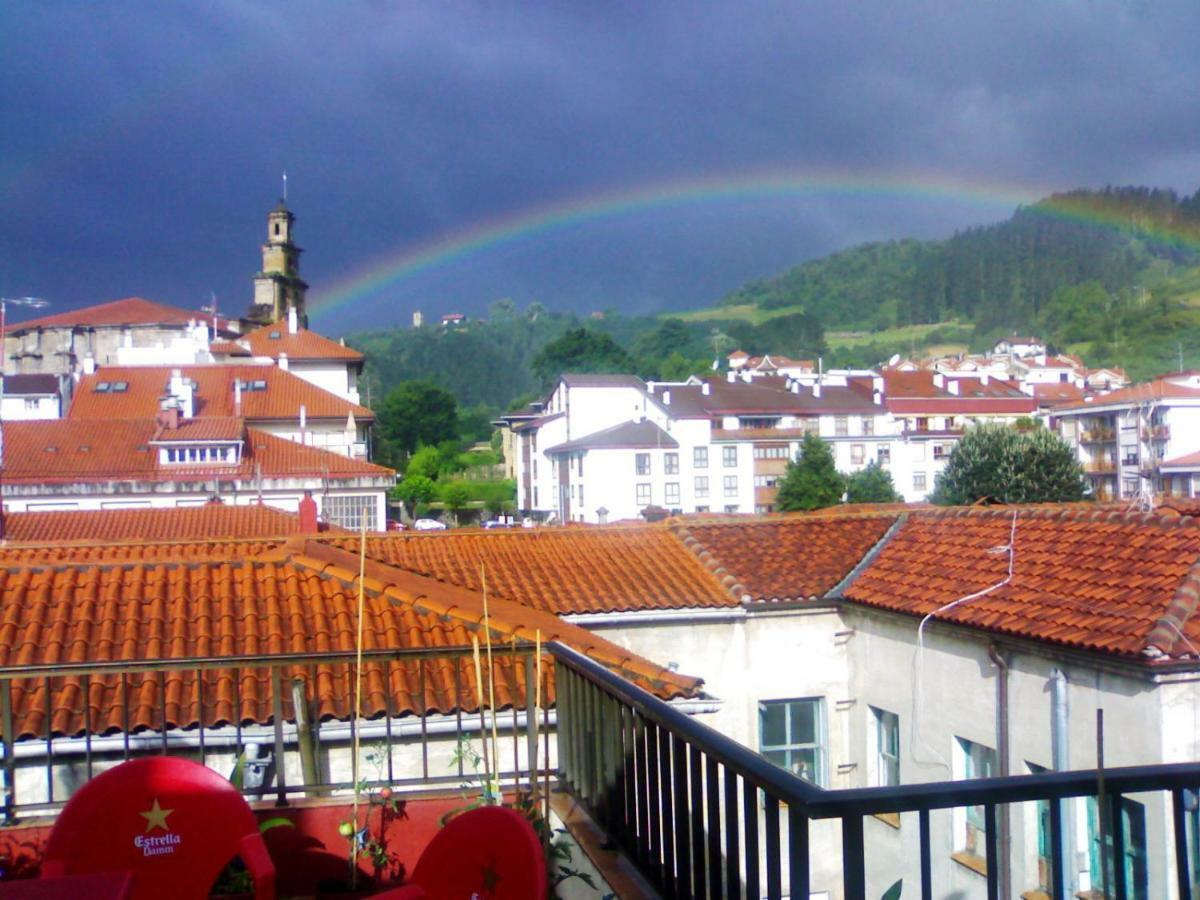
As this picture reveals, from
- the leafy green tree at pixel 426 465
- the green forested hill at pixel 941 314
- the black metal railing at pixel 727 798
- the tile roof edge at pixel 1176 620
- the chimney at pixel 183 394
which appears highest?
the green forested hill at pixel 941 314

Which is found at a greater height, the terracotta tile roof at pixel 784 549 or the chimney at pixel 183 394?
the chimney at pixel 183 394

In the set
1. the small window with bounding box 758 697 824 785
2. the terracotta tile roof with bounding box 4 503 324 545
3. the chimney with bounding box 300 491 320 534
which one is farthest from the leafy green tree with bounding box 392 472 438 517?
the small window with bounding box 758 697 824 785

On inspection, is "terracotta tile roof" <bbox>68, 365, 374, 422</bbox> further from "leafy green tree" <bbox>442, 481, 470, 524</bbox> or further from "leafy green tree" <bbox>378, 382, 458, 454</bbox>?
"leafy green tree" <bbox>378, 382, 458, 454</bbox>

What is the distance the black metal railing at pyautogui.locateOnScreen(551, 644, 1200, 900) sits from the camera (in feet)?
7.53

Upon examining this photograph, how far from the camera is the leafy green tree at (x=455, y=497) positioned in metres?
79.2

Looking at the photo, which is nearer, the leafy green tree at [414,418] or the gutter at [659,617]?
the gutter at [659,617]

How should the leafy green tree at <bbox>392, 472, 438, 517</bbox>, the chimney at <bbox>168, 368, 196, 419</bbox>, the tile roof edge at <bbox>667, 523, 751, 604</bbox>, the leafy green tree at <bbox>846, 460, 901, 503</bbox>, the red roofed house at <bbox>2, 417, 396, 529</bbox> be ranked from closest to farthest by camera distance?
the tile roof edge at <bbox>667, 523, 751, 604</bbox>
the red roofed house at <bbox>2, 417, 396, 529</bbox>
the chimney at <bbox>168, 368, 196, 419</bbox>
the leafy green tree at <bbox>846, 460, 901, 503</bbox>
the leafy green tree at <bbox>392, 472, 438, 517</bbox>

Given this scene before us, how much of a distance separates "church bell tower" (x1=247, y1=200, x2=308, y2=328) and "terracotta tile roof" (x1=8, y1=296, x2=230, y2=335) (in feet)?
35.2

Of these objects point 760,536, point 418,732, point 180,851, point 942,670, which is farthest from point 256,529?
point 180,851

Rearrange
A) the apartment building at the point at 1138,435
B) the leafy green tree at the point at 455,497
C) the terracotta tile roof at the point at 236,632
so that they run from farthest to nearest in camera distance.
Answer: the leafy green tree at the point at 455,497 → the apartment building at the point at 1138,435 → the terracotta tile roof at the point at 236,632

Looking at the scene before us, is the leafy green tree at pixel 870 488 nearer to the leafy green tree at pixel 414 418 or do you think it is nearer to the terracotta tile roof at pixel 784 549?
the leafy green tree at pixel 414 418

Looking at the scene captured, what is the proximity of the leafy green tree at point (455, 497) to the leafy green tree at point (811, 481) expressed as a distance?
21756mm

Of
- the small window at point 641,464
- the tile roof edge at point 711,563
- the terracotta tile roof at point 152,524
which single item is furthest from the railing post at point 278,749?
the small window at point 641,464

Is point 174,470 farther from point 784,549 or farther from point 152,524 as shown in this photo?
point 784,549
